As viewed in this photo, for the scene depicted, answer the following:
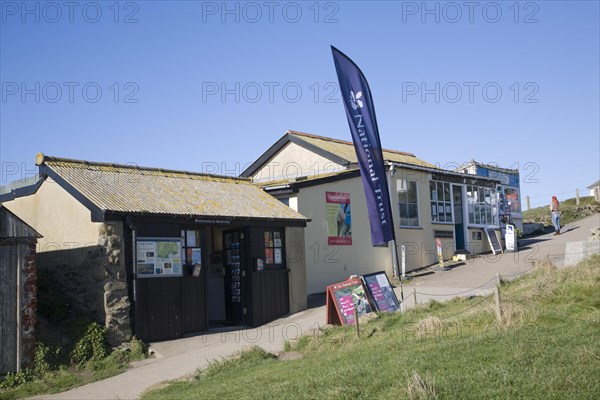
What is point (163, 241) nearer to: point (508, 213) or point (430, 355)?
point (430, 355)

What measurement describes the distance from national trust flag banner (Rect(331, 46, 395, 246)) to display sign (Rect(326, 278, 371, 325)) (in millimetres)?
1741

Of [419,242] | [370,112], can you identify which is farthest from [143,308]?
[419,242]

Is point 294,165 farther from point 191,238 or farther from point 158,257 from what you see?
point 158,257

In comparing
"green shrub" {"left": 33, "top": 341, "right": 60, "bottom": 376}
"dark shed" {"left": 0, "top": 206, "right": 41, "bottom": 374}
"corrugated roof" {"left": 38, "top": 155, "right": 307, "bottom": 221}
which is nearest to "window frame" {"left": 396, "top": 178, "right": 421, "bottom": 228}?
"corrugated roof" {"left": 38, "top": 155, "right": 307, "bottom": 221}

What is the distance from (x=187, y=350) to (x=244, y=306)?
2871 millimetres

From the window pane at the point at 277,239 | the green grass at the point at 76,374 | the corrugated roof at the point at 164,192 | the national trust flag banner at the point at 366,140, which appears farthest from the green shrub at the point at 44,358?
the national trust flag banner at the point at 366,140

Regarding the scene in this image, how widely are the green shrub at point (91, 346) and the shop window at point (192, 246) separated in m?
2.77

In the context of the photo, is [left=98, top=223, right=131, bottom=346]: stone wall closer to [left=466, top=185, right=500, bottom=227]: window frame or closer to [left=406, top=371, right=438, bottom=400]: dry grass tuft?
[left=406, top=371, right=438, bottom=400]: dry grass tuft

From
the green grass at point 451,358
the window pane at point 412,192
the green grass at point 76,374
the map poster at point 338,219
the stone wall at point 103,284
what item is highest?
the window pane at point 412,192

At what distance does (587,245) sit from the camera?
19750 mm

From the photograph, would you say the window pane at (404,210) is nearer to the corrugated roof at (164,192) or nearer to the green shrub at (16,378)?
the corrugated roof at (164,192)

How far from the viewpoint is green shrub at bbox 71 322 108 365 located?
45.1 feet

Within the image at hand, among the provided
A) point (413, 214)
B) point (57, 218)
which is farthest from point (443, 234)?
point (57, 218)

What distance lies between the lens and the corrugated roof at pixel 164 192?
50.3 feet
